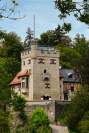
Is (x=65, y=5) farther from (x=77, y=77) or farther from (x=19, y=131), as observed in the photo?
(x=77, y=77)

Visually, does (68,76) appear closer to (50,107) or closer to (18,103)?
(50,107)

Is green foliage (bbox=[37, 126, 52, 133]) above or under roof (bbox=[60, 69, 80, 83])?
above

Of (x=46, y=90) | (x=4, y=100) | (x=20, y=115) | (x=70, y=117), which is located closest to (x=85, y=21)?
(x=4, y=100)

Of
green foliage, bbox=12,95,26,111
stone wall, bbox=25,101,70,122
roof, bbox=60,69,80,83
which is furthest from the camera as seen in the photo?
roof, bbox=60,69,80,83

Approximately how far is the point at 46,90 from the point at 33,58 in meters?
3.99

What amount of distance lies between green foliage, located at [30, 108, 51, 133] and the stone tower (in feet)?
36.4

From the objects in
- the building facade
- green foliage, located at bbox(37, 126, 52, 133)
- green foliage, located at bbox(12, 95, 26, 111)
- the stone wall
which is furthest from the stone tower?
green foliage, located at bbox(37, 126, 52, 133)

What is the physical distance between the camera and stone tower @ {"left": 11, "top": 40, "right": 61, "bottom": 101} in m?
62.8

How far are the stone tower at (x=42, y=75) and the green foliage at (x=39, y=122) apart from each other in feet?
36.4

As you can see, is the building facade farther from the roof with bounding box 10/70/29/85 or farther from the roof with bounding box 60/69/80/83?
the roof with bounding box 10/70/29/85

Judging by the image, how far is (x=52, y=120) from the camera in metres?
53.5

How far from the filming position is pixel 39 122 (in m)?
49.7

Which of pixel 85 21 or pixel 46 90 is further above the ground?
pixel 85 21

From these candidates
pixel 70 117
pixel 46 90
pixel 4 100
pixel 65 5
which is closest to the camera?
pixel 65 5
